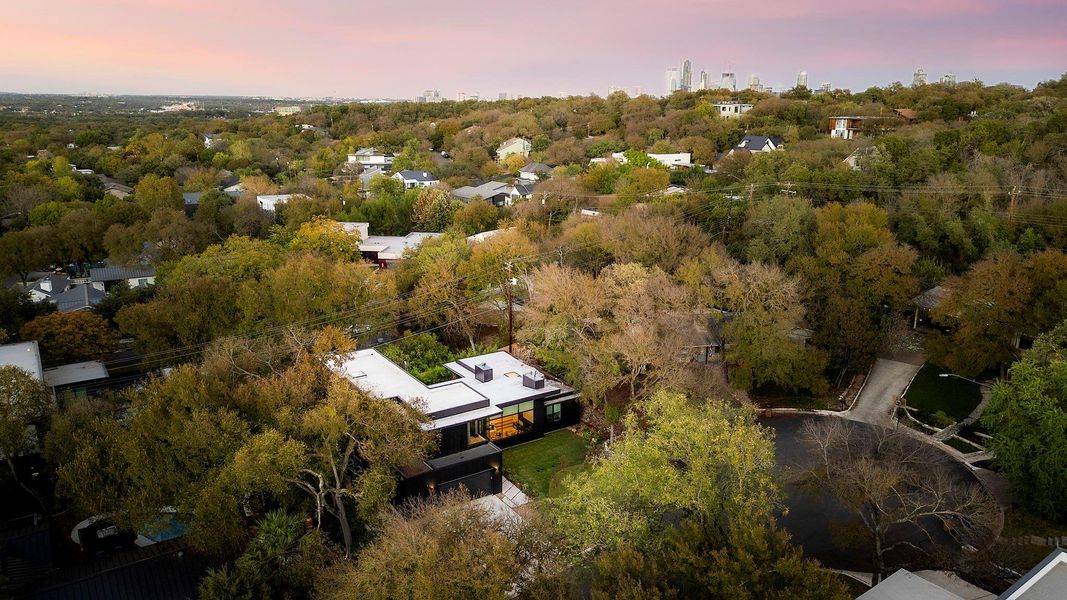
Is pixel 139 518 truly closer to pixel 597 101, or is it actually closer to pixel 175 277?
pixel 175 277

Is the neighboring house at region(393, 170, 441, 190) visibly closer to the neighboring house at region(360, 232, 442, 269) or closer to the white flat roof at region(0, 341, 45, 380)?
the neighboring house at region(360, 232, 442, 269)

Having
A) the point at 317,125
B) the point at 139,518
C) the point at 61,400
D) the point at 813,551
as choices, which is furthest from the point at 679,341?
the point at 317,125

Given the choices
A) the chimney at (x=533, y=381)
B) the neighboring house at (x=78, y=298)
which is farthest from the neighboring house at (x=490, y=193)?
the chimney at (x=533, y=381)

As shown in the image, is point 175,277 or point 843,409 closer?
point 843,409

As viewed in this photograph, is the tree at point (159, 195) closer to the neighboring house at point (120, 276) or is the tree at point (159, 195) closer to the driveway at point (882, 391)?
the neighboring house at point (120, 276)

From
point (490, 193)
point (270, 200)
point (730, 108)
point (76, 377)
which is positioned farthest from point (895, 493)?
point (730, 108)

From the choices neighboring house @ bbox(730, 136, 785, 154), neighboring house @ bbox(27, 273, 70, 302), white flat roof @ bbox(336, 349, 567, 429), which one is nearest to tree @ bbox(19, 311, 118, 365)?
neighboring house @ bbox(27, 273, 70, 302)
